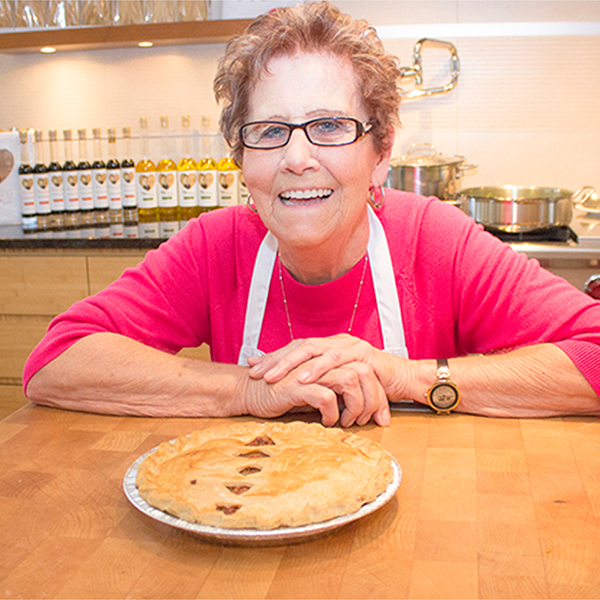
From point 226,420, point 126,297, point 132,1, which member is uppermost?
point 132,1

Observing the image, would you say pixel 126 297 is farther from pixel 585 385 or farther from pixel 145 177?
pixel 145 177

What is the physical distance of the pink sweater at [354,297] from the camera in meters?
1.31

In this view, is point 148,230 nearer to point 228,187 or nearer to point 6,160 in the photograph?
point 228,187

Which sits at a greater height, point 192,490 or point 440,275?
point 440,275

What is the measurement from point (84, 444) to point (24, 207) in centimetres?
225

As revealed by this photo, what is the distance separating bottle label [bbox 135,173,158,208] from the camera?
2994mm

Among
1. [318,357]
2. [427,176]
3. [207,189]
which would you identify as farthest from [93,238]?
[318,357]

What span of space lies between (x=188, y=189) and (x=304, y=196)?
186 cm

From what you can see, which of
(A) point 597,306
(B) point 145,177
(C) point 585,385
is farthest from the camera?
(B) point 145,177

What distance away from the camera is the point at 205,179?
2.98 metres

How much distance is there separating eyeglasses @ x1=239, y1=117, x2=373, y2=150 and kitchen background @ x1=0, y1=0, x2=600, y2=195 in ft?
6.20

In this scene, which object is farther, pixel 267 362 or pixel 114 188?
pixel 114 188

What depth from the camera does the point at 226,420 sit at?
1.15 m

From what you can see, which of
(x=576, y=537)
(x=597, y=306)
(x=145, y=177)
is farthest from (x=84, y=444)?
(x=145, y=177)
